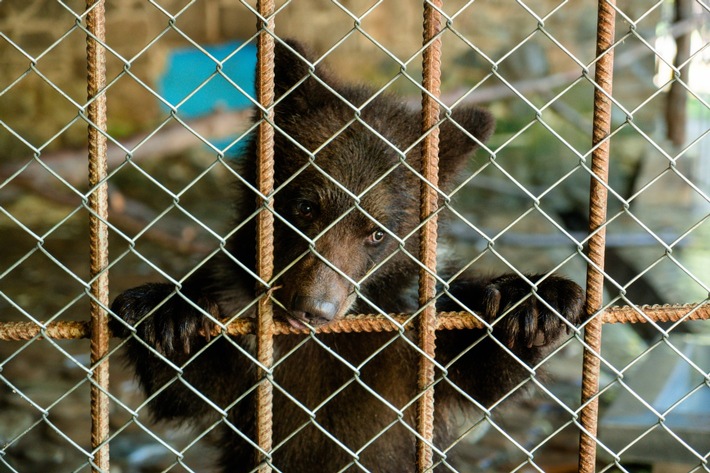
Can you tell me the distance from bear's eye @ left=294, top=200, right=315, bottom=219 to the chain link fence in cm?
1

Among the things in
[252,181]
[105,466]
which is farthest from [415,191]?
[105,466]

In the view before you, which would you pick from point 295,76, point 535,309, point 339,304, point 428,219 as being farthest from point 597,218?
point 295,76

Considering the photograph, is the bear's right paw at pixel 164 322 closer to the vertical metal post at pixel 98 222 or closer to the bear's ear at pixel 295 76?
the vertical metal post at pixel 98 222

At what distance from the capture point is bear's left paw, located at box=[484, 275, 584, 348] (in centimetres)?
312

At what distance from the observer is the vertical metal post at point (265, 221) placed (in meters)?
2.76

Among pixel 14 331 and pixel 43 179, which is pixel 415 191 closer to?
pixel 14 331

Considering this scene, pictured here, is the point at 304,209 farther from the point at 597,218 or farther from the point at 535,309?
the point at 597,218

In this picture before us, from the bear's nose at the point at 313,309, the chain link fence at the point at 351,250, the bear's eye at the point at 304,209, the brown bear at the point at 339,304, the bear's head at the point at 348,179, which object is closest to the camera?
the chain link fence at the point at 351,250

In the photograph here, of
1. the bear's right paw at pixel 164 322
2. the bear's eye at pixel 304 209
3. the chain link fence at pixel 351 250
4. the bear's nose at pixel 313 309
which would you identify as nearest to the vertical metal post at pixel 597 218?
the chain link fence at pixel 351 250

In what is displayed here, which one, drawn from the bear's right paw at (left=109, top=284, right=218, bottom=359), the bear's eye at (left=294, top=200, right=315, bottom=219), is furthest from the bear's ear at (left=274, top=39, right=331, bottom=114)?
the bear's right paw at (left=109, top=284, right=218, bottom=359)

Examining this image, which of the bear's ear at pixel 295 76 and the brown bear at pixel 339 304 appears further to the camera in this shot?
the bear's ear at pixel 295 76

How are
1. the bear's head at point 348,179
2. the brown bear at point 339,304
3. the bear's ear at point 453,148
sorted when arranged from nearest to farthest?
the brown bear at point 339,304
the bear's head at point 348,179
the bear's ear at point 453,148

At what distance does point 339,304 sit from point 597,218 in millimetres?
1050

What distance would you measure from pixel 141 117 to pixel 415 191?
10.1m
